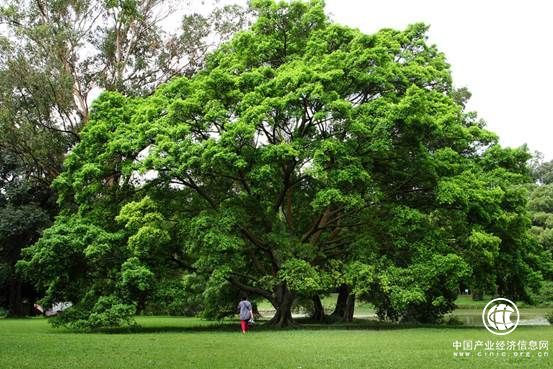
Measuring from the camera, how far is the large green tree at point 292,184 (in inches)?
803

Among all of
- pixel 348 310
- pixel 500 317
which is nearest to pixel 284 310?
pixel 348 310

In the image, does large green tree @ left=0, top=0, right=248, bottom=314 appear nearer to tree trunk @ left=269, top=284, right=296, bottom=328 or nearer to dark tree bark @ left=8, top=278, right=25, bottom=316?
dark tree bark @ left=8, top=278, right=25, bottom=316

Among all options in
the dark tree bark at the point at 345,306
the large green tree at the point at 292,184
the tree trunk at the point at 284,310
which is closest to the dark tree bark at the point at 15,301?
the large green tree at the point at 292,184

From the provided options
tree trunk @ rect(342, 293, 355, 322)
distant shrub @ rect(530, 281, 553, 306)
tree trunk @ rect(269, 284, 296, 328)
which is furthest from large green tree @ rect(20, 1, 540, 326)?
distant shrub @ rect(530, 281, 553, 306)

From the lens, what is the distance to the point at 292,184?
911 inches

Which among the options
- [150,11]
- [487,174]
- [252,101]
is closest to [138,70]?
[150,11]

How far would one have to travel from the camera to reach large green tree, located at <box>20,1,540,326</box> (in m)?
20.4

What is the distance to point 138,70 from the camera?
102 ft

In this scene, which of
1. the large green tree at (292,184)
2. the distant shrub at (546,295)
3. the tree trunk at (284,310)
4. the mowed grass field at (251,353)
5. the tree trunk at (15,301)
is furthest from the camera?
the tree trunk at (15,301)

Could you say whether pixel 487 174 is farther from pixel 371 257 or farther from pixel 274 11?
pixel 274 11

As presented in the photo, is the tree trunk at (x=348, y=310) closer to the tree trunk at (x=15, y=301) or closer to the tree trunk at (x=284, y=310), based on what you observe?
the tree trunk at (x=284, y=310)

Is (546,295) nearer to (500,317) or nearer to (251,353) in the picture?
(500,317)

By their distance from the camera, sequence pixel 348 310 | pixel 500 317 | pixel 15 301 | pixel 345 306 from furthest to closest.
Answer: pixel 15 301 → pixel 345 306 → pixel 348 310 → pixel 500 317

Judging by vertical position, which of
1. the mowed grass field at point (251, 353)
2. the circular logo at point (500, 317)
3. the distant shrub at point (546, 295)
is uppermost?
the distant shrub at point (546, 295)
